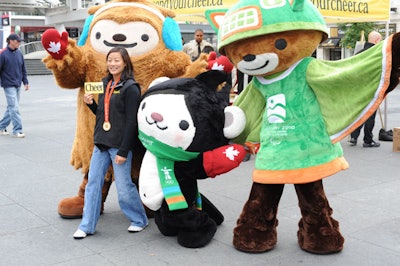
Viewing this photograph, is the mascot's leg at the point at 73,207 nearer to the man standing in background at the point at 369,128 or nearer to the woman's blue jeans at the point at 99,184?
the woman's blue jeans at the point at 99,184

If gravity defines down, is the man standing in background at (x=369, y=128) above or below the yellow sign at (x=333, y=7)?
below

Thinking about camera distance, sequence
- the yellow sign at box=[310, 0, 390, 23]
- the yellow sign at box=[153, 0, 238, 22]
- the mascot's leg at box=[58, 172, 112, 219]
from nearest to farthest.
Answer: the mascot's leg at box=[58, 172, 112, 219] → the yellow sign at box=[153, 0, 238, 22] → the yellow sign at box=[310, 0, 390, 23]

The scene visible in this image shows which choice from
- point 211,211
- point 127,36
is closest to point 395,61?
point 211,211

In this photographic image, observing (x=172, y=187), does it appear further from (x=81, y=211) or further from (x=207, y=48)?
(x=207, y=48)

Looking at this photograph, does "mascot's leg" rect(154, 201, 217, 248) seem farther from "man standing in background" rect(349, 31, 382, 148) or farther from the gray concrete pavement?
"man standing in background" rect(349, 31, 382, 148)

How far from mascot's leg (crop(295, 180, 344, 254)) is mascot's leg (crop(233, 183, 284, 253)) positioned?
209mm

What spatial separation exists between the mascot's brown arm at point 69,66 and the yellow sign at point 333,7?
332 cm

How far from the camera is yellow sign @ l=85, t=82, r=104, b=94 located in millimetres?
4434

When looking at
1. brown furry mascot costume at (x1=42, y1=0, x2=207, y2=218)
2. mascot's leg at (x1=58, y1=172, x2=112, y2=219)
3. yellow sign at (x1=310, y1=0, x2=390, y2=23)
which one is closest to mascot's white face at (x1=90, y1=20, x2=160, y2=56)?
brown furry mascot costume at (x1=42, y1=0, x2=207, y2=218)

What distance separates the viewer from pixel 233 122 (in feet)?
13.4

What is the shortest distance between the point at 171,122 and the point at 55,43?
1.35 meters

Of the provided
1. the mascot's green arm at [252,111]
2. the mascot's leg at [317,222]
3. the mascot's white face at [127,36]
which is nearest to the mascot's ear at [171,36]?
the mascot's white face at [127,36]

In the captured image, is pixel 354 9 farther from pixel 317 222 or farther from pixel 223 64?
pixel 317 222

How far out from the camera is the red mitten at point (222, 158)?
4.08 metres
